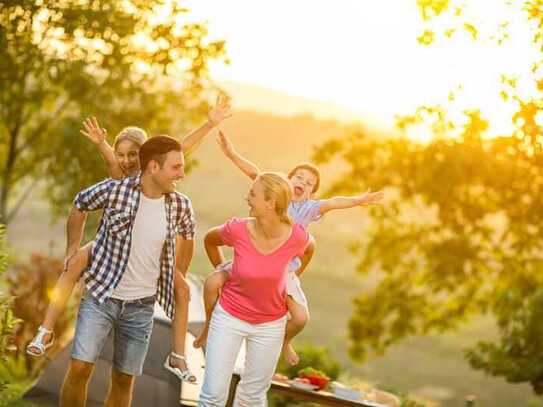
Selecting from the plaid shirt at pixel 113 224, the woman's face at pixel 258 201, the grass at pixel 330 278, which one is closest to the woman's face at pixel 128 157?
the plaid shirt at pixel 113 224

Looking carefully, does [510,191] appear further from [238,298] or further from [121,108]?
[238,298]

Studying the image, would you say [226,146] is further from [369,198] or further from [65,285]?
[65,285]

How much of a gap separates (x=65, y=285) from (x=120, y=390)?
743 mm

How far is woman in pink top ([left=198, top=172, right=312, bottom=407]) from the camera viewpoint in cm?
531

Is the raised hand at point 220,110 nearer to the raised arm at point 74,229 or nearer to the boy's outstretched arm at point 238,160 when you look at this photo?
the boy's outstretched arm at point 238,160

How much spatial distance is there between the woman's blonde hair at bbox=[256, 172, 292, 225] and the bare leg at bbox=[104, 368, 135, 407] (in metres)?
1.43

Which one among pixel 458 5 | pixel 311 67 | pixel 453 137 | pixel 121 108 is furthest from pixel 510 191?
pixel 311 67

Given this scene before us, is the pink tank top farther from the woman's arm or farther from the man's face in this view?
the man's face

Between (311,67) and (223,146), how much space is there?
38.8 meters

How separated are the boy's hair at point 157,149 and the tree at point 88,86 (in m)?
7.64

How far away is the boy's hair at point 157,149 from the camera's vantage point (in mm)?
5484

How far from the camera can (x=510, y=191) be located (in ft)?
52.3

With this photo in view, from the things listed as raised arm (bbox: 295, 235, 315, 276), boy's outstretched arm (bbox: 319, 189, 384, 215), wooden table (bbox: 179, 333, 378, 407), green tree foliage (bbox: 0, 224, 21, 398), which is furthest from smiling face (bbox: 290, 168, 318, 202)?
green tree foliage (bbox: 0, 224, 21, 398)

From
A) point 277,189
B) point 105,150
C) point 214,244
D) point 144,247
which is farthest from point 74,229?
point 277,189
